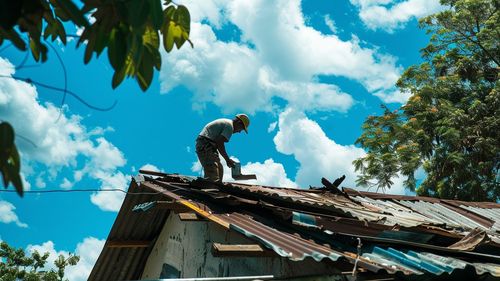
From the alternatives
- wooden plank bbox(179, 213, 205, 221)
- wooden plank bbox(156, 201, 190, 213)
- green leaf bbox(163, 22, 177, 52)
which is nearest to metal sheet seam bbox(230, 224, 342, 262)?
wooden plank bbox(179, 213, 205, 221)

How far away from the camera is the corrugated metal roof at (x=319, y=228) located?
4281 mm

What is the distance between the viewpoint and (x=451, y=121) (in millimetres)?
16891

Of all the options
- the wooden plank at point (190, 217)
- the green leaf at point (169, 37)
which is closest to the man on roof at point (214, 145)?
the wooden plank at point (190, 217)

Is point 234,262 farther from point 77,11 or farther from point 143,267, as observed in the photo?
point 77,11

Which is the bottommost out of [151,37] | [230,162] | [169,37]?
[151,37]

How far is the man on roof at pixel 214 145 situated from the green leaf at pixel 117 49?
605 cm

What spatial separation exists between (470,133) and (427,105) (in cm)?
181

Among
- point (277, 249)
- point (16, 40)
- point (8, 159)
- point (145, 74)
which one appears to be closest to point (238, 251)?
point (277, 249)

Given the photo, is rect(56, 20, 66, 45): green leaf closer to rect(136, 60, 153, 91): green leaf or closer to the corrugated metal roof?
rect(136, 60, 153, 91): green leaf

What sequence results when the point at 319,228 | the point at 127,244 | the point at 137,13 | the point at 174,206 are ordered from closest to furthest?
the point at 137,13 < the point at 319,228 < the point at 174,206 < the point at 127,244

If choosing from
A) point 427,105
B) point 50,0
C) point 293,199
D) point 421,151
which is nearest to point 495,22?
point 427,105

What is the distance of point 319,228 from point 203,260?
1774 millimetres

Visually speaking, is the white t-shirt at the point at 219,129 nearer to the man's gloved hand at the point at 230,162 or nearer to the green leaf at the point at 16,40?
the man's gloved hand at the point at 230,162

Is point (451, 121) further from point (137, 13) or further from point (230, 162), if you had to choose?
point (137, 13)
